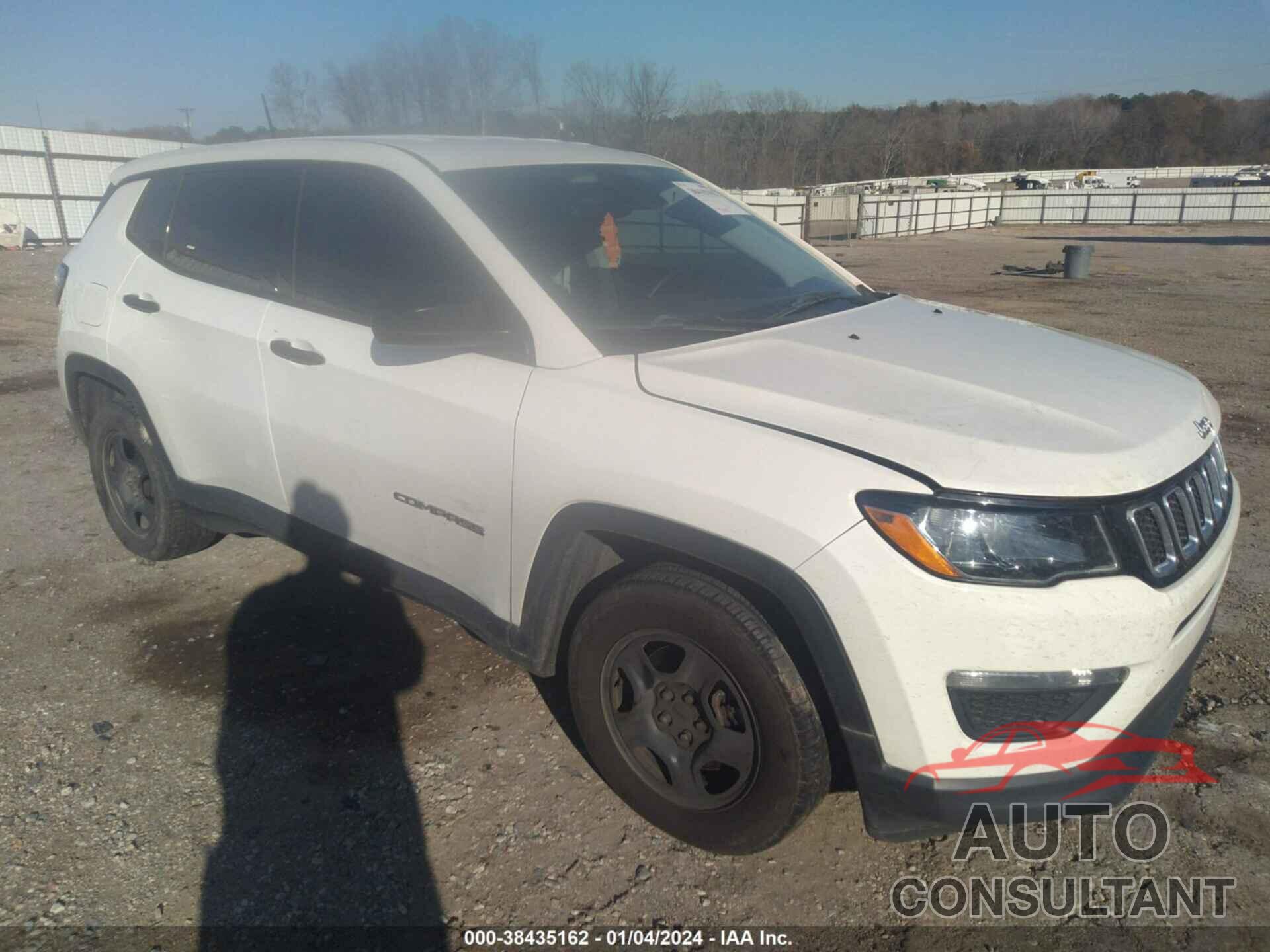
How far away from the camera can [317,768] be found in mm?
2936

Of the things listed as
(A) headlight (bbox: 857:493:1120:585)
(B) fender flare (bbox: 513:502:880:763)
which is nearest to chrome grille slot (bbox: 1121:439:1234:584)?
(A) headlight (bbox: 857:493:1120:585)

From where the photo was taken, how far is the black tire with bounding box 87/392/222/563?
4.05 m

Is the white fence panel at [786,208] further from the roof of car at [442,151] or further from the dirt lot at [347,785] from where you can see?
the roof of car at [442,151]

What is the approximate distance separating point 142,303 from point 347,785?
233 cm

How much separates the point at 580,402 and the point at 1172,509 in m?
1.51

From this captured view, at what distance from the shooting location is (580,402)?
97.0 inches

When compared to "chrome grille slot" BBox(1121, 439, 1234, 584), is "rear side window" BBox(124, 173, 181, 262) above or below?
above

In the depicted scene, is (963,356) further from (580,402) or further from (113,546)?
(113,546)

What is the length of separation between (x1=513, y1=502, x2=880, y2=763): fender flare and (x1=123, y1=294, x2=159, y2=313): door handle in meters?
2.33

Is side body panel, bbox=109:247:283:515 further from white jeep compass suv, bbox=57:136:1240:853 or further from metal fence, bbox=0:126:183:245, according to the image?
metal fence, bbox=0:126:183:245

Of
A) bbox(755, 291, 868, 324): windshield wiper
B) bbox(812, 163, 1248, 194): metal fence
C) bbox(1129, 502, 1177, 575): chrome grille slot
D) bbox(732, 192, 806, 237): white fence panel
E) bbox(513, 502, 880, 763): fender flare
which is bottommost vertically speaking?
bbox(513, 502, 880, 763): fender flare

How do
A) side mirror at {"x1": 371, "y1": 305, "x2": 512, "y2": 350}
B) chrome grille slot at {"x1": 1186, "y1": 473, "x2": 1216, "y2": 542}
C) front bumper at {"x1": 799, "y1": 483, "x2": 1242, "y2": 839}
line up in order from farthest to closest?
side mirror at {"x1": 371, "y1": 305, "x2": 512, "y2": 350}, chrome grille slot at {"x1": 1186, "y1": 473, "x2": 1216, "y2": 542}, front bumper at {"x1": 799, "y1": 483, "x2": 1242, "y2": 839}

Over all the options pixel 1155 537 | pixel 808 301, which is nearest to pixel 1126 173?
pixel 808 301

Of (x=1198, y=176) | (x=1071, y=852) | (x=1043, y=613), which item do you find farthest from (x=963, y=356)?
(x=1198, y=176)
